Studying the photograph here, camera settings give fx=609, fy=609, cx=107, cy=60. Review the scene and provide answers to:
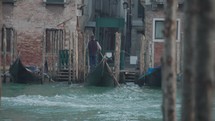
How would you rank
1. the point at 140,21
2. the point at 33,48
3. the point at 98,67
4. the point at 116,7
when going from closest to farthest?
the point at 98,67 < the point at 33,48 < the point at 140,21 < the point at 116,7

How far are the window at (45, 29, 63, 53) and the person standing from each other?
1.18 metres

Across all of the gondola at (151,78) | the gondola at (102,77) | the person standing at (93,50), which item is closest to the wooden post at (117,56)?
the gondola at (102,77)

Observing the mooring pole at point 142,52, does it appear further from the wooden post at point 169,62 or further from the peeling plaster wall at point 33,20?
the wooden post at point 169,62

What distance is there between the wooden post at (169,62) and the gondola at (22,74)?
1192cm

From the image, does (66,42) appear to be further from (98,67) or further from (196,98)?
(196,98)

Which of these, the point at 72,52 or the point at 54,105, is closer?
the point at 54,105

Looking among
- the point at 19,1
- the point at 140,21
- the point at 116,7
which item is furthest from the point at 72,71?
the point at 116,7

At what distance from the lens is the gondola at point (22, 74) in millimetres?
16234

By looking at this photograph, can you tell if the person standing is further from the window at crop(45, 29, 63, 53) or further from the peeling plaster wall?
the peeling plaster wall

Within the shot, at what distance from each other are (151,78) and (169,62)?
12036 mm

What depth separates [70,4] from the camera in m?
18.6

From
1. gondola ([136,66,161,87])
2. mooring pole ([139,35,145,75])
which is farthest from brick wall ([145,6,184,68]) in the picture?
gondola ([136,66,161,87])

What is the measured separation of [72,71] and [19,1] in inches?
126

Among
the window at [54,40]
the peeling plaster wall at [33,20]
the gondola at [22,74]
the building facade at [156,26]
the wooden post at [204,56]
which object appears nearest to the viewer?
the wooden post at [204,56]
